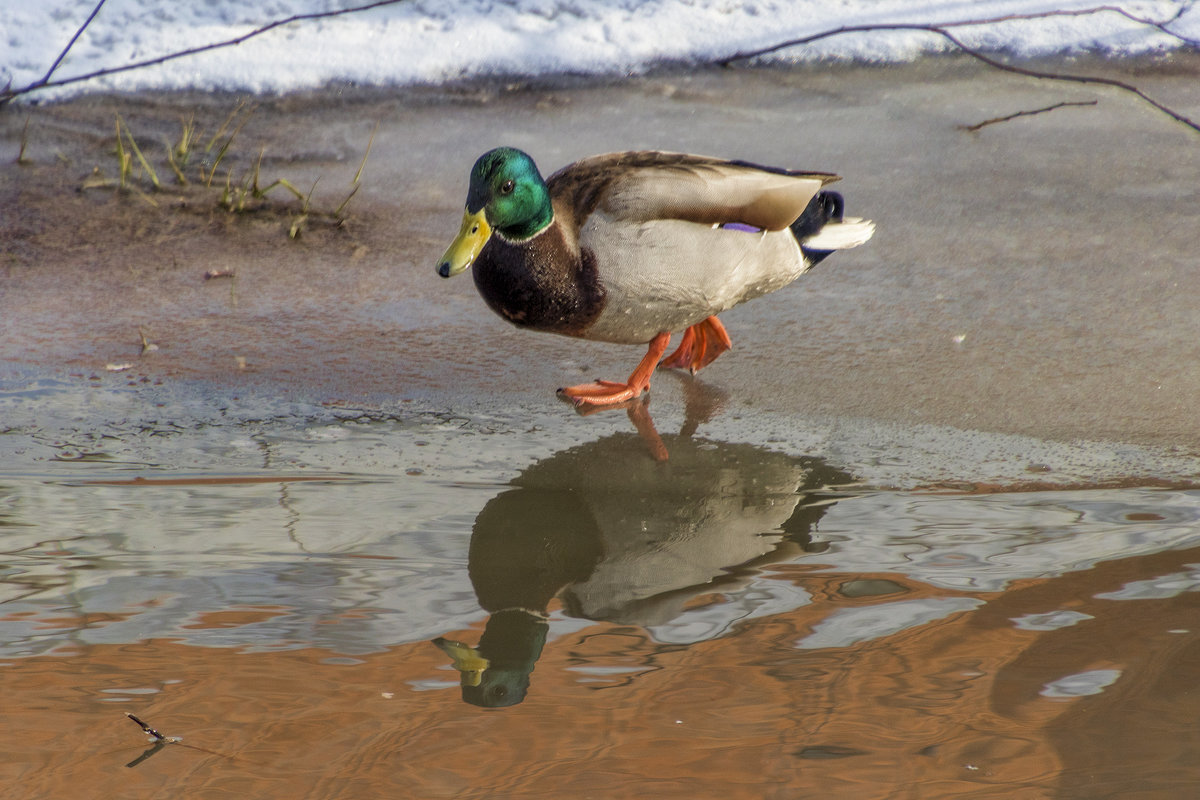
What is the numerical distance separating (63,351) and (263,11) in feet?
15.2

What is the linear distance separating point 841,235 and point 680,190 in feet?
2.31

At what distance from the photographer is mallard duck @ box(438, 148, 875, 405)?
307 centimetres

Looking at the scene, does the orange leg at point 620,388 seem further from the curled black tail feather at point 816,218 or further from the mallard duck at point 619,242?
the curled black tail feather at point 816,218

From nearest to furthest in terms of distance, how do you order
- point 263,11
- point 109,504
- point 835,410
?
point 109,504
point 835,410
point 263,11

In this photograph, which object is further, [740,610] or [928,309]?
[928,309]

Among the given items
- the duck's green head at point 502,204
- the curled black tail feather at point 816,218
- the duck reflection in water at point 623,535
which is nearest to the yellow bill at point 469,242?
the duck's green head at point 502,204

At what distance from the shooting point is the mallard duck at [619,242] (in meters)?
3.07

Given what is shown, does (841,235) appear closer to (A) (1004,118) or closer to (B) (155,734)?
(A) (1004,118)

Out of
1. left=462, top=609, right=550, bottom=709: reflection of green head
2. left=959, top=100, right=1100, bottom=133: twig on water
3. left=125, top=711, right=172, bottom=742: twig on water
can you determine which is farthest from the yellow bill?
left=959, top=100, right=1100, bottom=133: twig on water

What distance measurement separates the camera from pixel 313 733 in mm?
1794

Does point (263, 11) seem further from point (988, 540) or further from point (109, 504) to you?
point (988, 540)

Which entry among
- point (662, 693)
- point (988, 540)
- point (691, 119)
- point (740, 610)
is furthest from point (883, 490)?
point (691, 119)

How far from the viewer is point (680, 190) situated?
3.13 m

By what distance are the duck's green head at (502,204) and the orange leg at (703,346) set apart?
2.06 feet
